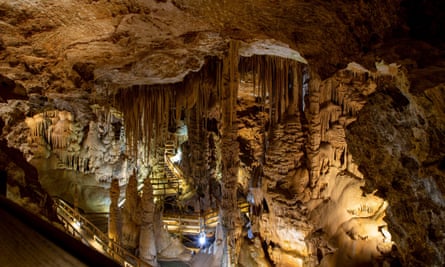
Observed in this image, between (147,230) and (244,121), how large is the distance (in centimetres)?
522

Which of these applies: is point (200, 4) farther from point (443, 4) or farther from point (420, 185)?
point (420, 185)

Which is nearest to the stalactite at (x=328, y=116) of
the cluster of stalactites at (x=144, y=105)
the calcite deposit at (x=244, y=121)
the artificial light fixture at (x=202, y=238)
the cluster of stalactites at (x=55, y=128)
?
the calcite deposit at (x=244, y=121)

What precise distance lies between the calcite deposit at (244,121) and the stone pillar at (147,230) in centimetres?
5

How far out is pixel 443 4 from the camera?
2.56 meters

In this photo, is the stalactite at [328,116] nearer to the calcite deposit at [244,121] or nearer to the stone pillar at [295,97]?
the calcite deposit at [244,121]

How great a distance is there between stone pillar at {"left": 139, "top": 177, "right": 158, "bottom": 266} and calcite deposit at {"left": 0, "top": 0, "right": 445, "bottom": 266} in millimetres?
45

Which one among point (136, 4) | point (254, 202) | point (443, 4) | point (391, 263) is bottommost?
point (391, 263)

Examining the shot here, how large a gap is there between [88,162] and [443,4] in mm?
15749

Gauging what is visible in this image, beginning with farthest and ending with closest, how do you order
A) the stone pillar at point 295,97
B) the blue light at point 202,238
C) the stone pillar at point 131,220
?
the blue light at point 202,238, the stone pillar at point 131,220, the stone pillar at point 295,97

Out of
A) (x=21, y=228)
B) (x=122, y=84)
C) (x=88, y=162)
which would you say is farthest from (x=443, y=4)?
(x=88, y=162)

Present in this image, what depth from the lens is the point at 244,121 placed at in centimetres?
1177

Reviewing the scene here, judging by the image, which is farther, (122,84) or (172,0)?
(122,84)

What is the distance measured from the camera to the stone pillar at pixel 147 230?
11016 millimetres

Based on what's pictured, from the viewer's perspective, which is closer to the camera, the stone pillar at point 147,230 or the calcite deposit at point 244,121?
the calcite deposit at point 244,121
